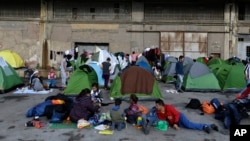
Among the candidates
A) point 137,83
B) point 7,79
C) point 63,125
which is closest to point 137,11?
point 7,79

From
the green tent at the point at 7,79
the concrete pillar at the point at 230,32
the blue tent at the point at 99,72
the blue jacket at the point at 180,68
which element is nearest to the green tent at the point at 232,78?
the blue jacket at the point at 180,68

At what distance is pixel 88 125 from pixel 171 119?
2.34 metres

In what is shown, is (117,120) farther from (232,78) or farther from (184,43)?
(184,43)

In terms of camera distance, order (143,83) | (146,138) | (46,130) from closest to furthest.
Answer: (146,138)
(46,130)
(143,83)

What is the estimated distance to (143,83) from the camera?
44.6ft

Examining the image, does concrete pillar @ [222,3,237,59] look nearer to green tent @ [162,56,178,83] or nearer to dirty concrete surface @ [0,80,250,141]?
green tent @ [162,56,178,83]

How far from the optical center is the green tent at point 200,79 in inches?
642

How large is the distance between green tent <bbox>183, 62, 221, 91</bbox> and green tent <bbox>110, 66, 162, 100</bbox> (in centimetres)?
319

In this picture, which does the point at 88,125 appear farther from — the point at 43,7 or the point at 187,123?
the point at 43,7

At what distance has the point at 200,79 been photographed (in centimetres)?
1639

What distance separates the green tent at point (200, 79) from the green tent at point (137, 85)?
3.19 meters

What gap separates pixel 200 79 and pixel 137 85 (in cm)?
412

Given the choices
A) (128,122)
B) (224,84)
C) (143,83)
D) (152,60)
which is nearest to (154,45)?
(152,60)

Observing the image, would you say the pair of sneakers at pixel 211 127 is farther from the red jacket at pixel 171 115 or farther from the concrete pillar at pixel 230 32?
the concrete pillar at pixel 230 32
